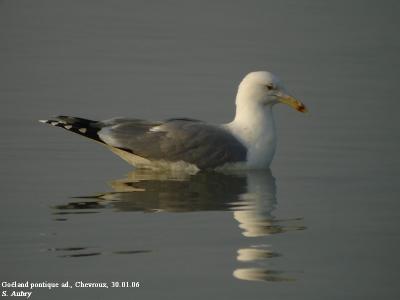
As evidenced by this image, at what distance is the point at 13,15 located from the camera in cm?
2589

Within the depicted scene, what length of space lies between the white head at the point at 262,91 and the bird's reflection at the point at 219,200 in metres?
0.98

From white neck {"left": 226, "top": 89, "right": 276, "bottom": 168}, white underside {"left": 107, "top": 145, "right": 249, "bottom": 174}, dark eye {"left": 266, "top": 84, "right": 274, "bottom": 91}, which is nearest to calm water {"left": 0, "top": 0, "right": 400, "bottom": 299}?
white underside {"left": 107, "top": 145, "right": 249, "bottom": 174}

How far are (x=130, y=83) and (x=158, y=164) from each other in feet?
18.2

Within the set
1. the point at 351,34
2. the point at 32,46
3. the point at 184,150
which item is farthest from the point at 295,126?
the point at 351,34

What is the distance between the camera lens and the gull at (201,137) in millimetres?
11695

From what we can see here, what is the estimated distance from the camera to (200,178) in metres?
11.5

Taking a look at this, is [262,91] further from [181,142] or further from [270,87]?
[181,142]

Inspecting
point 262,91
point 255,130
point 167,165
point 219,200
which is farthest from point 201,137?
point 219,200

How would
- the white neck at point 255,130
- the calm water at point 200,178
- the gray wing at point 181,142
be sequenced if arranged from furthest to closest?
the white neck at point 255,130, the gray wing at point 181,142, the calm water at point 200,178

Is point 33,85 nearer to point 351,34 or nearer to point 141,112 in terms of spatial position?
point 141,112

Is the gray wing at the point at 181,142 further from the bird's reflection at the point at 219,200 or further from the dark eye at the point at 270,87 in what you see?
the dark eye at the point at 270,87

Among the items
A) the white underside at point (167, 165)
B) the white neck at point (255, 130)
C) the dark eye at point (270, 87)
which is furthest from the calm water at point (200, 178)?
the dark eye at point (270, 87)

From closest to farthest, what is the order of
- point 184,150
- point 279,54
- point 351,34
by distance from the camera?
point 184,150 → point 279,54 → point 351,34

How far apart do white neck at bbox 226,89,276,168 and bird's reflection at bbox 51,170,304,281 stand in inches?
7.7
